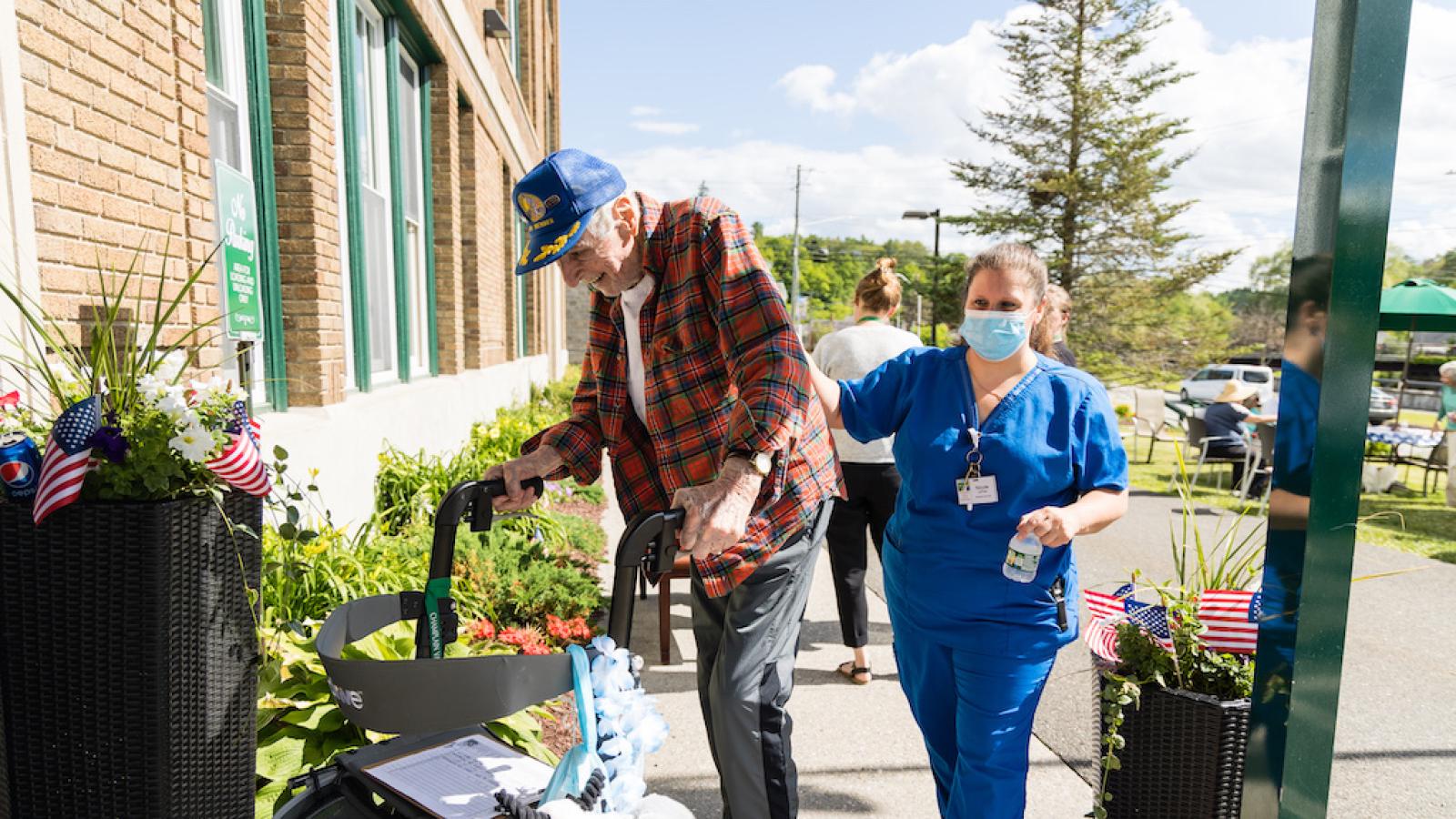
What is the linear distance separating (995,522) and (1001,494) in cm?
8

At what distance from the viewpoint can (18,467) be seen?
1.80m

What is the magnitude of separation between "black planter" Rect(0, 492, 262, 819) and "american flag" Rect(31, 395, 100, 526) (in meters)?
0.06

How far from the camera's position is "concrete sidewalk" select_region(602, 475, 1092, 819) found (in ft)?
11.2

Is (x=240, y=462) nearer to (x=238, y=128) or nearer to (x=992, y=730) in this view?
(x=992, y=730)

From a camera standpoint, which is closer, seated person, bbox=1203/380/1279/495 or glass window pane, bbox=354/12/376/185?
glass window pane, bbox=354/12/376/185

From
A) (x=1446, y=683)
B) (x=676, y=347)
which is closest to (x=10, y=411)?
(x=676, y=347)

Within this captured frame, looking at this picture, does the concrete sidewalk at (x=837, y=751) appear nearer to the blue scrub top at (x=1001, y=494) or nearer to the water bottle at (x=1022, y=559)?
the blue scrub top at (x=1001, y=494)

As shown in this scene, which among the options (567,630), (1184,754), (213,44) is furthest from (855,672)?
(213,44)

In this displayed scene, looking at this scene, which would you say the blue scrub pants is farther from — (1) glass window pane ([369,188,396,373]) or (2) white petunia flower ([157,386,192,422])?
(1) glass window pane ([369,188,396,373])

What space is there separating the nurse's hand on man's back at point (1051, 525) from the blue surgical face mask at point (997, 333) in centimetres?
52

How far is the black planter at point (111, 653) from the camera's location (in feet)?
5.99

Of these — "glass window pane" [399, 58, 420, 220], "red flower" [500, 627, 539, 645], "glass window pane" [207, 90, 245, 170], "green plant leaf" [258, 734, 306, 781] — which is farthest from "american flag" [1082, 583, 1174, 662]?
"glass window pane" [399, 58, 420, 220]

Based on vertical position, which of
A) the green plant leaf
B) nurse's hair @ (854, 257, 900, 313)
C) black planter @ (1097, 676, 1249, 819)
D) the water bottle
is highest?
nurse's hair @ (854, 257, 900, 313)

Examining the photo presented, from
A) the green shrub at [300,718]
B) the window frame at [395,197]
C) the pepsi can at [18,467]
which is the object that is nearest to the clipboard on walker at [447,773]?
the pepsi can at [18,467]
